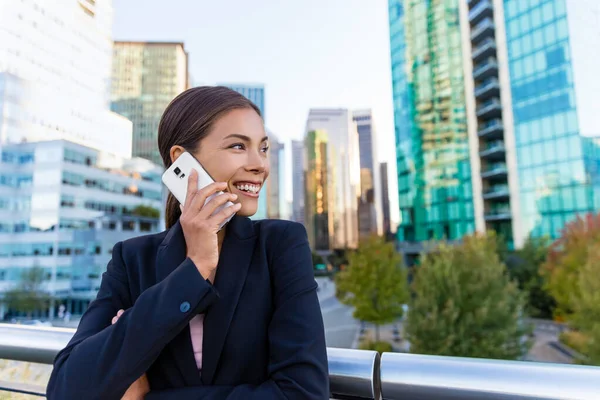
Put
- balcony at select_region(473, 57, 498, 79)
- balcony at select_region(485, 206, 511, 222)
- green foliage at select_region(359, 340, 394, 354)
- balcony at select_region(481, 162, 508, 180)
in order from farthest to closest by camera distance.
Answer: balcony at select_region(473, 57, 498, 79), balcony at select_region(481, 162, 508, 180), balcony at select_region(485, 206, 511, 222), green foliage at select_region(359, 340, 394, 354)

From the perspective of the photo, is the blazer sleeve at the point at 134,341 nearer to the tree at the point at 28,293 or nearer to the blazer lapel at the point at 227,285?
the blazer lapel at the point at 227,285

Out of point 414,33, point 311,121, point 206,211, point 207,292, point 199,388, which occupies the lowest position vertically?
point 199,388

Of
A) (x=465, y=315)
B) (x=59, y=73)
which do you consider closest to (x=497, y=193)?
(x=465, y=315)

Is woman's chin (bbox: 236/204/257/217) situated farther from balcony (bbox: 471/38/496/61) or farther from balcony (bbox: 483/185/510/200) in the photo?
balcony (bbox: 471/38/496/61)

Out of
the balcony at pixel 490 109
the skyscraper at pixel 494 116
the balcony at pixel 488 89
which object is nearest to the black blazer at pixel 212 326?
the skyscraper at pixel 494 116

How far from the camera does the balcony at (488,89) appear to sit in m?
25.7

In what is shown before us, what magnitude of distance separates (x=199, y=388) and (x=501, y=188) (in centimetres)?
2909

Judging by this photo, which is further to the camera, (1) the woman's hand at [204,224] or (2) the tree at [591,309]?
(2) the tree at [591,309]

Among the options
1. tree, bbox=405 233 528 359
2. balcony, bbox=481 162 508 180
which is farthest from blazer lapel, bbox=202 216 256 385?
balcony, bbox=481 162 508 180

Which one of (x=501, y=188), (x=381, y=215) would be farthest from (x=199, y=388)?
(x=381, y=215)

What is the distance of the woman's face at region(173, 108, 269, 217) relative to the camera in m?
0.82

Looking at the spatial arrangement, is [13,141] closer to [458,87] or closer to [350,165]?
[458,87]

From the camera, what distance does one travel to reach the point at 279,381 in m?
0.69

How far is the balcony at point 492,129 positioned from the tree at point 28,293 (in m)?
30.6
